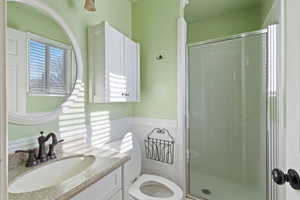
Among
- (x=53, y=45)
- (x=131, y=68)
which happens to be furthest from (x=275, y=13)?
(x=53, y=45)

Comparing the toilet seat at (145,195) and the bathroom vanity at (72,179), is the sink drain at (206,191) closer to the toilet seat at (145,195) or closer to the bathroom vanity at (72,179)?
the toilet seat at (145,195)

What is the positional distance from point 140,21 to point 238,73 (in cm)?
135

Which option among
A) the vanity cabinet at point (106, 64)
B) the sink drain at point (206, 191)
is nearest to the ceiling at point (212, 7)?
the vanity cabinet at point (106, 64)

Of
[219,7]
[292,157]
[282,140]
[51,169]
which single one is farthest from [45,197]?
[219,7]

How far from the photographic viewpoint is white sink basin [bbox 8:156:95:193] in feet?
2.73

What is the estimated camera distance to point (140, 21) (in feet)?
6.68

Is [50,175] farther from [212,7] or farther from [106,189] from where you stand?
[212,7]

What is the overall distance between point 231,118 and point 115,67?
147cm

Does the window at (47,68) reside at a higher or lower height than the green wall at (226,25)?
lower

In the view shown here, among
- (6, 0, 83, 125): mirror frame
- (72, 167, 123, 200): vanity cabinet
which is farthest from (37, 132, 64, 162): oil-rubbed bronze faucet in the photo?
(72, 167, 123, 200): vanity cabinet

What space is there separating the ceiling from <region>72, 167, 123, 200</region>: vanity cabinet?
7.26 feet

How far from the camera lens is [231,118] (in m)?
1.94

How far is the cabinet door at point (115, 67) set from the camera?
1.42 meters

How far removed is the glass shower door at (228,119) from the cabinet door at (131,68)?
653 millimetres
